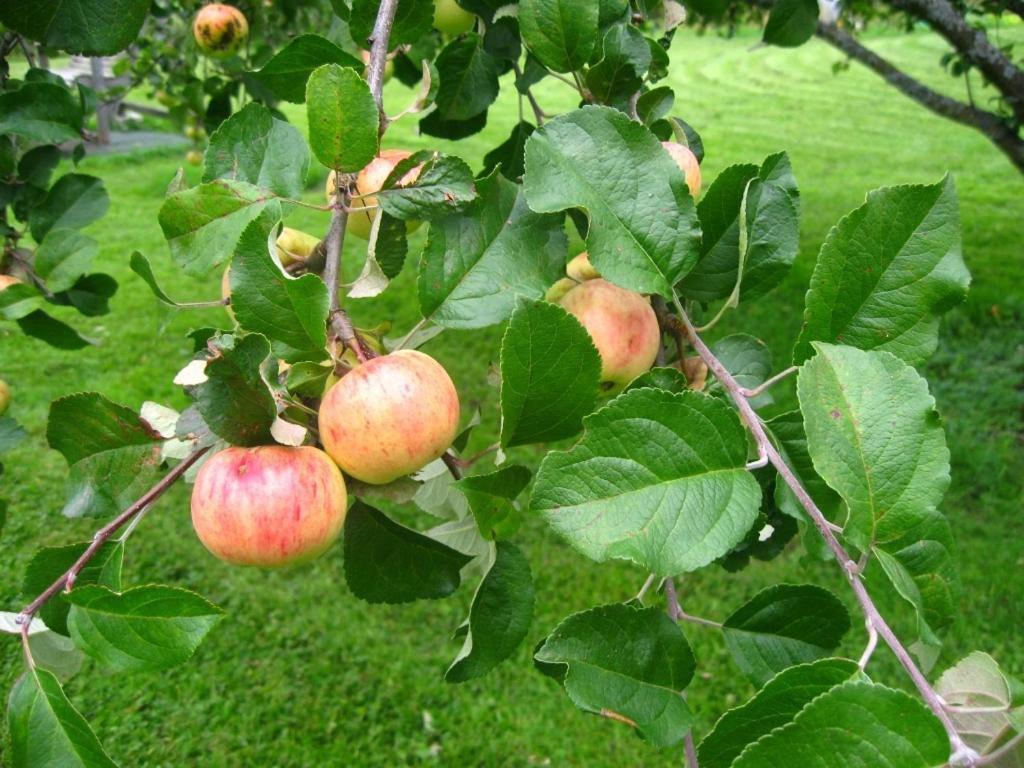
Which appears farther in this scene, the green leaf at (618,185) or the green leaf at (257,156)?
the green leaf at (257,156)

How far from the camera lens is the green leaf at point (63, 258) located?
1.62 metres

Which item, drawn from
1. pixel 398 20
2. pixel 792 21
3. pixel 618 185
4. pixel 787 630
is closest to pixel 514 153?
pixel 398 20

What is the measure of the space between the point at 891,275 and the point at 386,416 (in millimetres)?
440

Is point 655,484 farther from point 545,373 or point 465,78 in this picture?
point 465,78

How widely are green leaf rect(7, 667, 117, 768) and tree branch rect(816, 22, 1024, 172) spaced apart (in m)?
3.41

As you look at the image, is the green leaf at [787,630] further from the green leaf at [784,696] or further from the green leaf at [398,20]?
the green leaf at [398,20]

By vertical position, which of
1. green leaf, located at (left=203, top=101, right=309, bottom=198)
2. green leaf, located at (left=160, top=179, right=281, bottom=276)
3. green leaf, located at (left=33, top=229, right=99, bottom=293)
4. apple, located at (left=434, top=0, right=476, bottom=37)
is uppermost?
apple, located at (left=434, top=0, right=476, bottom=37)

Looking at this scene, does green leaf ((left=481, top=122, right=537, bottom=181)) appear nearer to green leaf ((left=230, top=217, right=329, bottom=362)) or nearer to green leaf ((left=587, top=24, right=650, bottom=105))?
green leaf ((left=587, top=24, right=650, bottom=105))

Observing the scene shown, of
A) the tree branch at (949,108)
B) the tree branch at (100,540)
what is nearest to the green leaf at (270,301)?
the tree branch at (100,540)

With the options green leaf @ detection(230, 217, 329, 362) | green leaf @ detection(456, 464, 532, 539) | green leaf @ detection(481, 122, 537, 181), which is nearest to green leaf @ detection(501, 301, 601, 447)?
green leaf @ detection(456, 464, 532, 539)

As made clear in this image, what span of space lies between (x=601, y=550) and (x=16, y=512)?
3336 mm

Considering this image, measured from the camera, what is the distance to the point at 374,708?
99.9 inches

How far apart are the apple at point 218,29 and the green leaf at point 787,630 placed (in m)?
1.96

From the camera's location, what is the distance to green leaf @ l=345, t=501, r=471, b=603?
2.87 ft
